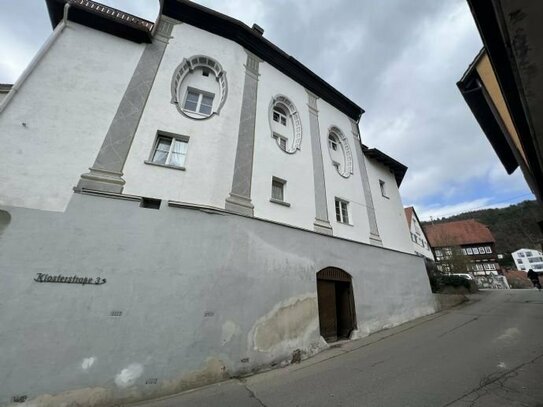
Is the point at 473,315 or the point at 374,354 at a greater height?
the point at 473,315

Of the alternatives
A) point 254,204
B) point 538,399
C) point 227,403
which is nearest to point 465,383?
point 538,399

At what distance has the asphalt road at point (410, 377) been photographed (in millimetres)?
4203

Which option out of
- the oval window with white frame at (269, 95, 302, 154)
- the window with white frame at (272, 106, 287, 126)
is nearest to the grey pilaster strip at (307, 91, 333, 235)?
the oval window with white frame at (269, 95, 302, 154)

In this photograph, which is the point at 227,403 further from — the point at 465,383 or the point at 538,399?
the point at 538,399

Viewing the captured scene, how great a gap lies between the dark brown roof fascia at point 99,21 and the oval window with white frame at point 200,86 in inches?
66.7

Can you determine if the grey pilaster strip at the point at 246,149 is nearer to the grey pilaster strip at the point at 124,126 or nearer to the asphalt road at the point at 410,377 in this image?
the grey pilaster strip at the point at 124,126

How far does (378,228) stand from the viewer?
12.5m

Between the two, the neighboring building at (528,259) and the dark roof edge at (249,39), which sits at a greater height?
the dark roof edge at (249,39)

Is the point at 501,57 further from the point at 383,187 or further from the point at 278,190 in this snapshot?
the point at 383,187

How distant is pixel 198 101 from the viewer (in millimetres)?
8953

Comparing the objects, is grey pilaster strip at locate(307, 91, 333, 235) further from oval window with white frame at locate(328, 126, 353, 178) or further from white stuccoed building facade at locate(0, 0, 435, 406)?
→ oval window with white frame at locate(328, 126, 353, 178)

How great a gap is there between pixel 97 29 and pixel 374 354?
1475cm

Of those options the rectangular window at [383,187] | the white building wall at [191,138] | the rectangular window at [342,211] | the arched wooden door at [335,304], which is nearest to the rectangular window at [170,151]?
the white building wall at [191,138]

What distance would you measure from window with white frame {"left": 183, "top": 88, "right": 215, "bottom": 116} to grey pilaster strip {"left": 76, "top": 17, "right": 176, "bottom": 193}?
1.33 meters
